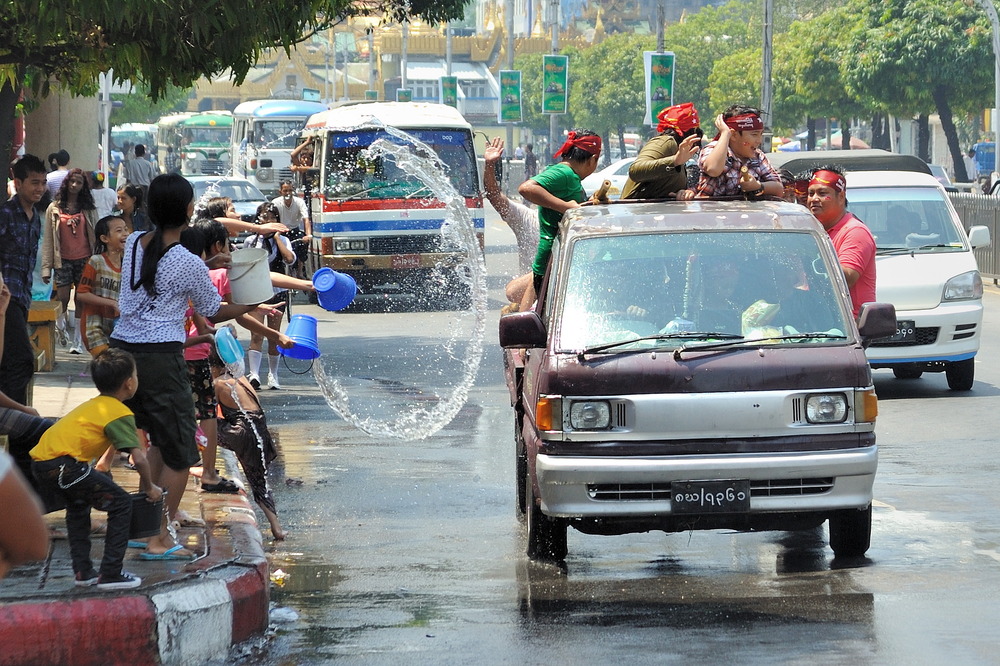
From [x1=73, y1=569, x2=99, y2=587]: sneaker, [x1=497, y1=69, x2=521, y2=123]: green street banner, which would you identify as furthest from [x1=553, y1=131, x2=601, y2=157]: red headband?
[x1=497, y1=69, x2=521, y2=123]: green street banner

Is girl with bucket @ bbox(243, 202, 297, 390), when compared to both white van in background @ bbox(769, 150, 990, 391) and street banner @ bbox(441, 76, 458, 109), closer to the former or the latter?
white van in background @ bbox(769, 150, 990, 391)

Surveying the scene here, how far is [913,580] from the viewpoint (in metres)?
7.03

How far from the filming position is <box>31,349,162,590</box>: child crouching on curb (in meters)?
6.11

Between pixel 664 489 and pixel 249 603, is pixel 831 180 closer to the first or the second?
pixel 664 489

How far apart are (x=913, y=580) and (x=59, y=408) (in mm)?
7198

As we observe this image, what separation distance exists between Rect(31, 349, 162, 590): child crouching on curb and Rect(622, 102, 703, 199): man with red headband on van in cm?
377

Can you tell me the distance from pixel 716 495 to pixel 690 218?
1.64 metres

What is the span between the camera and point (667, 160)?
361 inches

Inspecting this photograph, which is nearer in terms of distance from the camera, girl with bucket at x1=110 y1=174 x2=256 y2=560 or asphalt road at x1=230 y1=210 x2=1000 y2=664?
asphalt road at x1=230 y1=210 x2=1000 y2=664

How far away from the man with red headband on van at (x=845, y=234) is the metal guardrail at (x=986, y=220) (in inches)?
594

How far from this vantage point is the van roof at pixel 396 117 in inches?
940

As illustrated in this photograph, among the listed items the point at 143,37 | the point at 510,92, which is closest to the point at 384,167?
the point at 143,37

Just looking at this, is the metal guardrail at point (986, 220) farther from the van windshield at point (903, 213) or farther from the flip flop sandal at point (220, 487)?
the flip flop sandal at point (220, 487)

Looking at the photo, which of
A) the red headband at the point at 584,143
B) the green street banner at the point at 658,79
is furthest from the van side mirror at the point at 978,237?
the green street banner at the point at 658,79
